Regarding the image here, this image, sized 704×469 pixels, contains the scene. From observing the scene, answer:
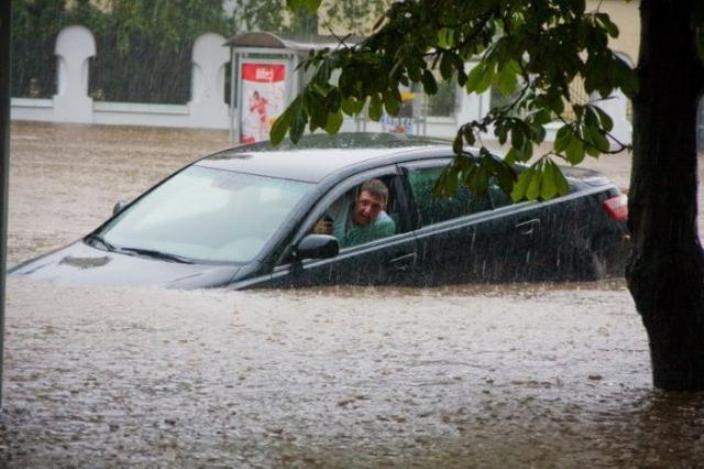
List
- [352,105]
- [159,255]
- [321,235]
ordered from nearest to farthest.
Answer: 1. [352,105]
2. [321,235]
3. [159,255]

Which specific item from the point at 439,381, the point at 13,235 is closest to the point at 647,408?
the point at 439,381

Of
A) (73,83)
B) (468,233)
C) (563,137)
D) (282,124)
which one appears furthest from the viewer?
(73,83)

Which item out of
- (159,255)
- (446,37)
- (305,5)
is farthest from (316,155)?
(305,5)

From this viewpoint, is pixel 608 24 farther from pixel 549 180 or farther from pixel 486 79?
pixel 486 79

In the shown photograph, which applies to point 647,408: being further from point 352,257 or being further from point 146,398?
point 352,257

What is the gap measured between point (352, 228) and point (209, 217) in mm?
1005

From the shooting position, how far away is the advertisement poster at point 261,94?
99.3 feet

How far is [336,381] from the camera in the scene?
6867 mm

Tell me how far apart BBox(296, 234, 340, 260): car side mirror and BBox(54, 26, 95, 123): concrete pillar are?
34.1 meters

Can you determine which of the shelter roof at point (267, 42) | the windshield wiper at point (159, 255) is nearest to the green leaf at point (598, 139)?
the windshield wiper at point (159, 255)

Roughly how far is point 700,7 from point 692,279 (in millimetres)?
1348

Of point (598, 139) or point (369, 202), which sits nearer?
point (598, 139)

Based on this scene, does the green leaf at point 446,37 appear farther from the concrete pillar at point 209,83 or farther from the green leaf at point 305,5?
the concrete pillar at point 209,83

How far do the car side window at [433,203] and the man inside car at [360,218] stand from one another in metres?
0.34
